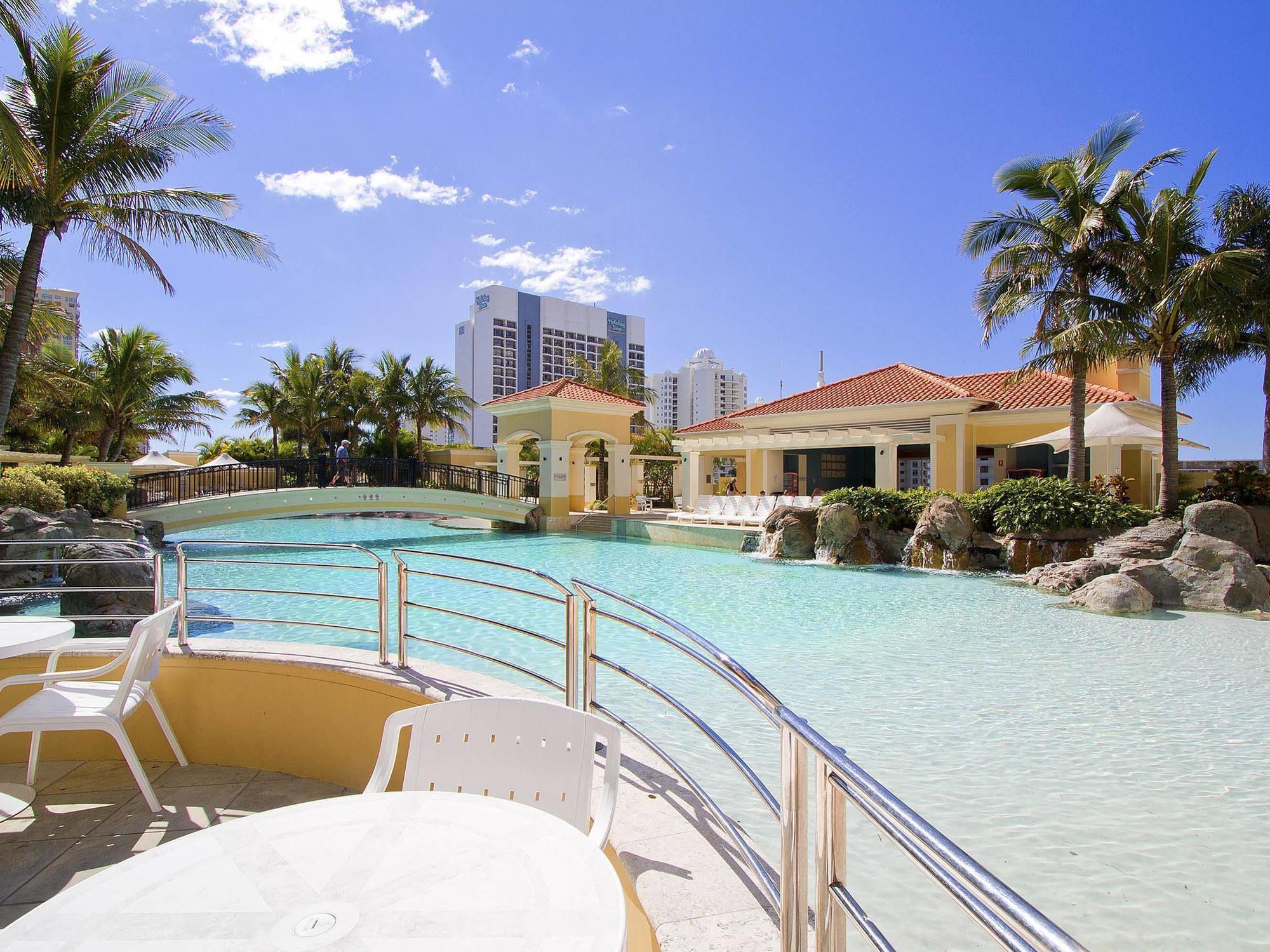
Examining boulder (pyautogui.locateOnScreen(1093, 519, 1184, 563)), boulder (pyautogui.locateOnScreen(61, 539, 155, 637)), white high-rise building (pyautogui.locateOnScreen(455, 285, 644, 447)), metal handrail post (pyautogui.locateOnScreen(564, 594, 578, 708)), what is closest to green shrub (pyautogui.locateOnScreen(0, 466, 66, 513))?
boulder (pyautogui.locateOnScreen(61, 539, 155, 637))

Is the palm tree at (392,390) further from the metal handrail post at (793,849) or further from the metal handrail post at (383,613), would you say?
the metal handrail post at (793,849)

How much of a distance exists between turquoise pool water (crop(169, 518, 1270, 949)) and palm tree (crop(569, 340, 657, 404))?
984 inches

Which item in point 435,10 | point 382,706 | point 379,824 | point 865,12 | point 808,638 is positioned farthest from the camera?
point 865,12

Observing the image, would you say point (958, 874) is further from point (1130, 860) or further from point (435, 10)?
point (435, 10)

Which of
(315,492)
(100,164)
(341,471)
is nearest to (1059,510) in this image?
(341,471)

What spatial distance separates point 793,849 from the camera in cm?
144

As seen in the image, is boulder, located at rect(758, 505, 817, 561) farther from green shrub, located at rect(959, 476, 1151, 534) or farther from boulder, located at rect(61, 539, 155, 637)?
boulder, located at rect(61, 539, 155, 637)

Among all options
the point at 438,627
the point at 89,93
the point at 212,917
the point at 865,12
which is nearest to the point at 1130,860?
the point at 212,917

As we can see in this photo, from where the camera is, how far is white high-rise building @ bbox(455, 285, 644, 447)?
270 ft

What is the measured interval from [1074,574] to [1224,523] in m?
3.09

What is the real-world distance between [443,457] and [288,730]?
1291 inches

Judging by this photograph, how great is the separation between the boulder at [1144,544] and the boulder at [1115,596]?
4.44ft

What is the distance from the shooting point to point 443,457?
1394 inches

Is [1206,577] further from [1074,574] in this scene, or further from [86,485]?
[86,485]
